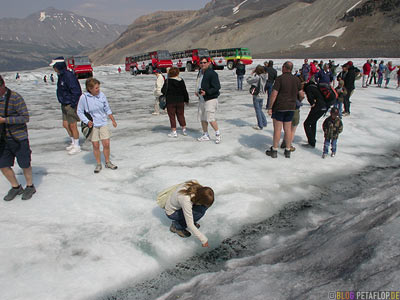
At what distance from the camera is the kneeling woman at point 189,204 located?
2.84 metres

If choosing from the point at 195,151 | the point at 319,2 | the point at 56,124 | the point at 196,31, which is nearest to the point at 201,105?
the point at 195,151

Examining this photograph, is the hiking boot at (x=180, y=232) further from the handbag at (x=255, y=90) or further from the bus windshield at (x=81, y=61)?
the bus windshield at (x=81, y=61)

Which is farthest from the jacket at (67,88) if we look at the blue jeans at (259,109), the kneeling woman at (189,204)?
the blue jeans at (259,109)

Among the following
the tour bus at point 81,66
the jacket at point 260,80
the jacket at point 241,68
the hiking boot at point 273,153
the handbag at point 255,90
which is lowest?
the hiking boot at point 273,153

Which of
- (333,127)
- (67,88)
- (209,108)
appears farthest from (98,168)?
(333,127)

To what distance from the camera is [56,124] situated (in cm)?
905

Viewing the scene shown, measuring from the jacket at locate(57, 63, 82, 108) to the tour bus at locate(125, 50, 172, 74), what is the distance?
→ 2419 cm

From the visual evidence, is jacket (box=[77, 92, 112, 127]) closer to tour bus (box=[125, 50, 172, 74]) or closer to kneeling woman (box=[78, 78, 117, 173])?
kneeling woman (box=[78, 78, 117, 173])

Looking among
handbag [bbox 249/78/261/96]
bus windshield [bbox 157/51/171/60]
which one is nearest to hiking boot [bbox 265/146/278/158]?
handbag [bbox 249/78/261/96]

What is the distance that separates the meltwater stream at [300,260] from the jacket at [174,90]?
3685 mm

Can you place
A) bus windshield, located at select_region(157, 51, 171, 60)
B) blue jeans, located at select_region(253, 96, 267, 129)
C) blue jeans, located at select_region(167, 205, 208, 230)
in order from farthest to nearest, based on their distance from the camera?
bus windshield, located at select_region(157, 51, 171, 60) < blue jeans, located at select_region(253, 96, 267, 129) < blue jeans, located at select_region(167, 205, 208, 230)

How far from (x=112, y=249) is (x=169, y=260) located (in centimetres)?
66

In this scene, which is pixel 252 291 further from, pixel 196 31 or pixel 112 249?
pixel 196 31

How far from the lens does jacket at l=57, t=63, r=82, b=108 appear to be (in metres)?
5.39
